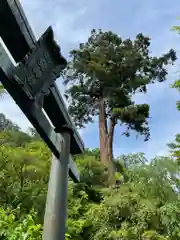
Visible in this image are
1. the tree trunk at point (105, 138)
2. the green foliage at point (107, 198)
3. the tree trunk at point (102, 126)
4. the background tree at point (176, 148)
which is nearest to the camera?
the background tree at point (176, 148)

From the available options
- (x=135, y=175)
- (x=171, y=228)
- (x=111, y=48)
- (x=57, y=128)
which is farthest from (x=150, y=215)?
(x=111, y=48)

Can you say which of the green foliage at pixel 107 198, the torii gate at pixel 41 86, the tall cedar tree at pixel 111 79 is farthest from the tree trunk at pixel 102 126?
the torii gate at pixel 41 86

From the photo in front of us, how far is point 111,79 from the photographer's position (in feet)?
35.1

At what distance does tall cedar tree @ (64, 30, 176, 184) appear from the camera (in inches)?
413

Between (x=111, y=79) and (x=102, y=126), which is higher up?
(x=111, y=79)

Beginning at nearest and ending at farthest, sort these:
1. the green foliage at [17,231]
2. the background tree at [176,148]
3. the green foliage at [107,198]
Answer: the green foliage at [17,231]
the background tree at [176,148]
the green foliage at [107,198]

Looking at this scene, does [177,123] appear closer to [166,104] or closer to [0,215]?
[166,104]

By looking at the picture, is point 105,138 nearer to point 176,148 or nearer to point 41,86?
point 176,148

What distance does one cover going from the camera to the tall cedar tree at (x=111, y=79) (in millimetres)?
10500

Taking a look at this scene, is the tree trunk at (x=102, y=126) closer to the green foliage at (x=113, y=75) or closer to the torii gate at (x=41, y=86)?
the green foliage at (x=113, y=75)

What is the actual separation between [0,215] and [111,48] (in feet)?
29.0

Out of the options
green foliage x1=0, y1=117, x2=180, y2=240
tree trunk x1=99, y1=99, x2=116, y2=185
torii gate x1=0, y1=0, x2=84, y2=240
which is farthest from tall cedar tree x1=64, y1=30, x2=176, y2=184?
torii gate x1=0, y1=0, x2=84, y2=240

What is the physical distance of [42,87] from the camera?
1.56 m

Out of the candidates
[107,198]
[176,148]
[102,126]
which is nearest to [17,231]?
[176,148]
